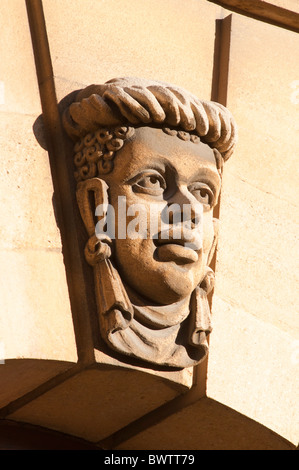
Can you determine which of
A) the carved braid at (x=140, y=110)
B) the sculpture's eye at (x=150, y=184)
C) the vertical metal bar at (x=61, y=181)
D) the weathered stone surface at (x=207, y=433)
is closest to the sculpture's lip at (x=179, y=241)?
the sculpture's eye at (x=150, y=184)

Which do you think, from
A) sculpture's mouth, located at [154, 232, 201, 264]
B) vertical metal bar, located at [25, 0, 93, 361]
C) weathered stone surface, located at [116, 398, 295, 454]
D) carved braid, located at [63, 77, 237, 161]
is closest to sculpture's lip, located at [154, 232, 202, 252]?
sculpture's mouth, located at [154, 232, 201, 264]

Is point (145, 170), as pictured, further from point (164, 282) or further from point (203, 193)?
point (164, 282)

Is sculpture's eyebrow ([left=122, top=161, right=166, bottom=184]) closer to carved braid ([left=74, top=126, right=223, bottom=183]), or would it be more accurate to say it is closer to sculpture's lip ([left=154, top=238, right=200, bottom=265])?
carved braid ([left=74, top=126, right=223, bottom=183])

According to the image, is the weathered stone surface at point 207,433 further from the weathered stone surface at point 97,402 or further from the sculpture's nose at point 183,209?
the sculpture's nose at point 183,209

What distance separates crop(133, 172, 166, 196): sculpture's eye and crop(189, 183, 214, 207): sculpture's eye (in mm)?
107

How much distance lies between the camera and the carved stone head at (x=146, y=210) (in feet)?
10.8

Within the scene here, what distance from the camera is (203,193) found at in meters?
3.47

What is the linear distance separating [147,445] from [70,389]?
491 mm

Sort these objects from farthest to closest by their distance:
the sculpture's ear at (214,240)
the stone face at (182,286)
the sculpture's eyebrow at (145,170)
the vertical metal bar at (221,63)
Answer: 1. the vertical metal bar at (221,63)
2. the sculpture's ear at (214,240)
3. the sculpture's eyebrow at (145,170)
4. the stone face at (182,286)

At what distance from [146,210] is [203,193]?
0.78 ft

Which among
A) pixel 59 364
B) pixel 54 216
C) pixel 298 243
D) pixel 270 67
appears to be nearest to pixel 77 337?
pixel 59 364

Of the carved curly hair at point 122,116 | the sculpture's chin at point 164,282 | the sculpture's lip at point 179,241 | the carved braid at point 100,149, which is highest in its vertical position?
the carved curly hair at point 122,116

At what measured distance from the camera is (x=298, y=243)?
12.7 feet

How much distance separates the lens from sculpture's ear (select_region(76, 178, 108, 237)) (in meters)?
3.34
